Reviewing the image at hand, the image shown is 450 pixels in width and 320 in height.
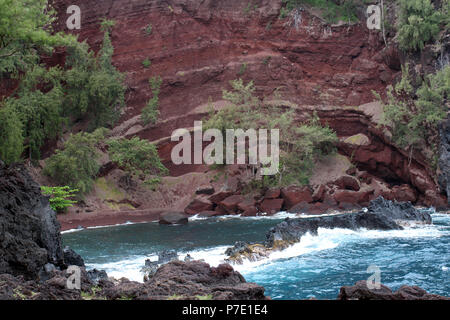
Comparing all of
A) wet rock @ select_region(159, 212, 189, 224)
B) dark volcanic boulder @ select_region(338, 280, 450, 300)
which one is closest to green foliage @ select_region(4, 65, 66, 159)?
wet rock @ select_region(159, 212, 189, 224)

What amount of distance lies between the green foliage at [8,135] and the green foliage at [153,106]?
1628 cm

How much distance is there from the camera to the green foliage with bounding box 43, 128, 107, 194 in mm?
33938

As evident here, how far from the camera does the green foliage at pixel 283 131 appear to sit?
128 feet

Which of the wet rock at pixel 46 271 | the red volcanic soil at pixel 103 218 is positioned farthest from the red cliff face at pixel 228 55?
the wet rock at pixel 46 271

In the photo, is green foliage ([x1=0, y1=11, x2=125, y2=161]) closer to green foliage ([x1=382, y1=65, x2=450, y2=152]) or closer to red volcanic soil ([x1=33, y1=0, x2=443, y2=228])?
red volcanic soil ([x1=33, y1=0, x2=443, y2=228])

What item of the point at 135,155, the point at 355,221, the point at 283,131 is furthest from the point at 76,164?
the point at 355,221

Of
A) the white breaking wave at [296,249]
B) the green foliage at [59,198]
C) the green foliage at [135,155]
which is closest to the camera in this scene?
the white breaking wave at [296,249]

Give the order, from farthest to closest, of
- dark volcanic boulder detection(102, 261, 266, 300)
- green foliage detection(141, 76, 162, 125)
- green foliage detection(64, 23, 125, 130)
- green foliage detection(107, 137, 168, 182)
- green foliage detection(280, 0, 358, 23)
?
1. green foliage detection(280, 0, 358, 23)
2. green foliage detection(141, 76, 162, 125)
3. green foliage detection(64, 23, 125, 130)
4. green foliage detection(107, 137, 168, 182)
5. dark volcanic boulder detection(102, 261, 266, 300)

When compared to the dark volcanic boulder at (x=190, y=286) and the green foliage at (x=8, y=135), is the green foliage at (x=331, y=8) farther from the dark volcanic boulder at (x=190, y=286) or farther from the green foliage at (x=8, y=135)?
the dark volcanic boulder at (x=190, y=286)

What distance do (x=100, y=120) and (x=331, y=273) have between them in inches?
1245

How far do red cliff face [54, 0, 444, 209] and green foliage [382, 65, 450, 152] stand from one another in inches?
251

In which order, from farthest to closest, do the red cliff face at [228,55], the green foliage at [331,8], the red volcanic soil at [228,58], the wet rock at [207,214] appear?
the green foliage at [331,8], the red cliff face at [228,55], the red volcanic soil at [228,58], the wet rock at [207,214]

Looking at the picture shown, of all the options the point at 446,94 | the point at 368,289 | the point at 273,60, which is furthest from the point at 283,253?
the point at 273,60

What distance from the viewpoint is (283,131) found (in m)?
39.9
